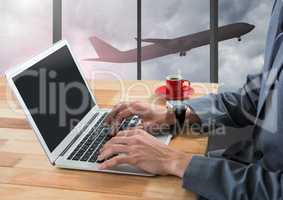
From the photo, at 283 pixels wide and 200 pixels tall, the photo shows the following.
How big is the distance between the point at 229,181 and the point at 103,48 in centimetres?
277

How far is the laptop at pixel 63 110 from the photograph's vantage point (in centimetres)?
123

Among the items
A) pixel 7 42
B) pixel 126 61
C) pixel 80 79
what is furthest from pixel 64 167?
pixel 7 42

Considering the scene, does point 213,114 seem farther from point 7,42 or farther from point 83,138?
point 7,42

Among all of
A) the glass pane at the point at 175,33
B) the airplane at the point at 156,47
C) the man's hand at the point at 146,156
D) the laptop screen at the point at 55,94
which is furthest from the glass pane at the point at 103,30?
the man's hand at the point at 146,156

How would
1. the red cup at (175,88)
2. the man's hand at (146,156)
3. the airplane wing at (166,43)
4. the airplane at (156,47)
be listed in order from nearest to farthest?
the man's hand at (146,156)
the red cup at (175,88)
the airplane at (156,47)
the airplane wing at (166,43)

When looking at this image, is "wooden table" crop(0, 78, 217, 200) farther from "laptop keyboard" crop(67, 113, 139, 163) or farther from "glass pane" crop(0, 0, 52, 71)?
"glass pane" crop(0, 0, 52, 71)

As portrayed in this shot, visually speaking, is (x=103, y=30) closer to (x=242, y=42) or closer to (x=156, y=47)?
(x=156, y=47)

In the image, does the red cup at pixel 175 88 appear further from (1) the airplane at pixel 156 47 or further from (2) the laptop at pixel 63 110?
(1) the airplane at pixel 156 47

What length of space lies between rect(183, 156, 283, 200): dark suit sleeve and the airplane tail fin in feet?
8.69

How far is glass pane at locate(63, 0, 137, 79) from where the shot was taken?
11.7 ft

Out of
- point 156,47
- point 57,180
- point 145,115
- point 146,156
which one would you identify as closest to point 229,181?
point 146,156

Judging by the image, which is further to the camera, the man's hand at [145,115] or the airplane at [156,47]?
the airplane at [156,47]

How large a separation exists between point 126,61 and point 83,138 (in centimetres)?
228

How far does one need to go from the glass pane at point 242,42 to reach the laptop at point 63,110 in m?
1.99
